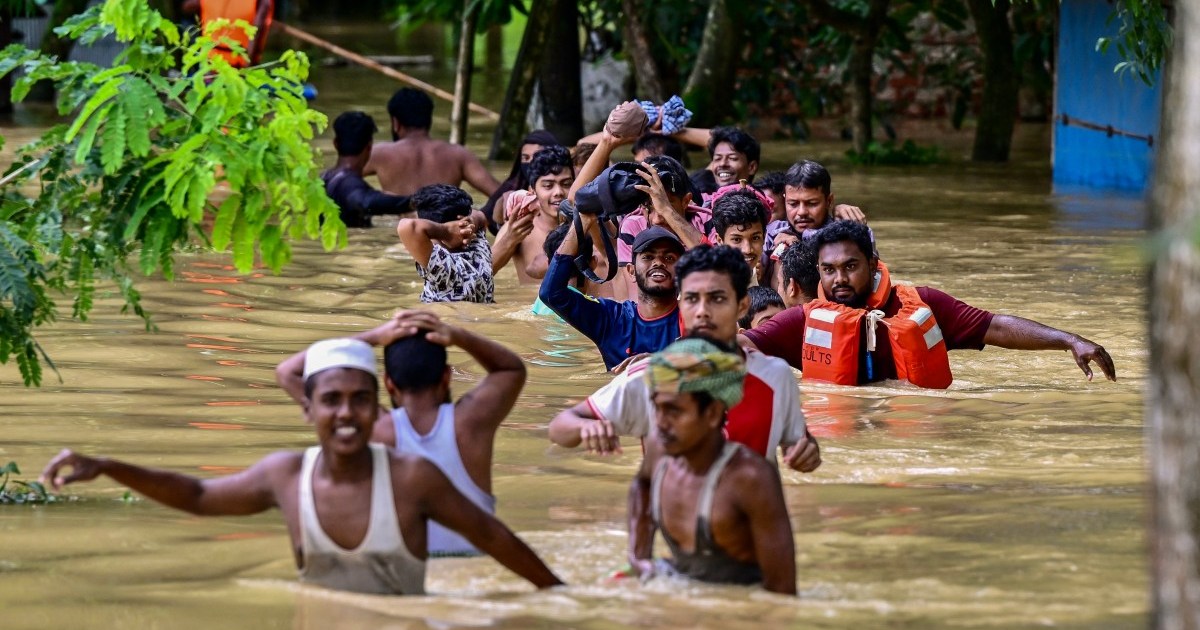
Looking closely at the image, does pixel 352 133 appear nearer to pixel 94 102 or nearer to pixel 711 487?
pixel 94 102

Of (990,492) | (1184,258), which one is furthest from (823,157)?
(1184,258)

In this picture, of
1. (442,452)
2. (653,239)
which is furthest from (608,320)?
(442,452)

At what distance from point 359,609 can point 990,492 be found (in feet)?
8.52

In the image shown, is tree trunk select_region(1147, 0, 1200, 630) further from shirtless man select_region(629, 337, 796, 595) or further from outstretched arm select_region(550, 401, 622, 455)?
outstretched arm select_region(550, 401, 622, 455)

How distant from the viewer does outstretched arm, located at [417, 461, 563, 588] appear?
5.07 m

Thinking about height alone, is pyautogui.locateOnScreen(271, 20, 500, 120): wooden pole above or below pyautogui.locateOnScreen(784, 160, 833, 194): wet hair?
above

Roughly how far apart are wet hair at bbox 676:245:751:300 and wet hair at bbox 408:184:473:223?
389 cm

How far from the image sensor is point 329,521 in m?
5.07

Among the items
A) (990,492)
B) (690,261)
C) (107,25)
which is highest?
(107,25)

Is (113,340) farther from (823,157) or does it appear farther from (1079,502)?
(823,157)

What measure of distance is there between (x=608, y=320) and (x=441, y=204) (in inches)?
89.3

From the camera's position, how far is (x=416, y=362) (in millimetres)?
5371

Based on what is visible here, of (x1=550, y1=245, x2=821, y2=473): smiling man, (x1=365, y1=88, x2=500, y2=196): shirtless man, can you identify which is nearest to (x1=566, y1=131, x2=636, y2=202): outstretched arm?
(x1=365, y1=88, x2=500, y2=196): shirtless man

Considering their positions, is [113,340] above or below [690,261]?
below
